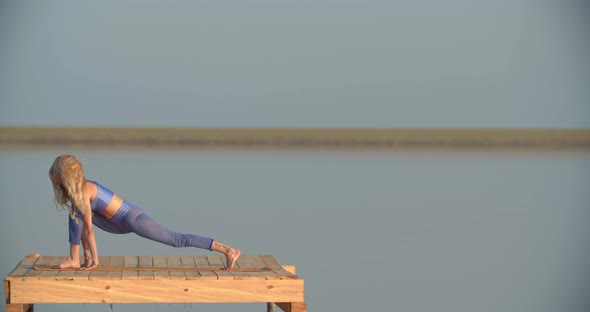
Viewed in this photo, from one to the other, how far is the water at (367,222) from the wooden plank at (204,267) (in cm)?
73

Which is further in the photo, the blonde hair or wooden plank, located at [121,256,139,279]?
the blonde hair

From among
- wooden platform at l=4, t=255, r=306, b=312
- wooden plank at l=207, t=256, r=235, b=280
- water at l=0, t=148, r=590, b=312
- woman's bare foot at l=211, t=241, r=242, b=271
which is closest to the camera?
wooden platform at l=4, t=255, r=306, b=312

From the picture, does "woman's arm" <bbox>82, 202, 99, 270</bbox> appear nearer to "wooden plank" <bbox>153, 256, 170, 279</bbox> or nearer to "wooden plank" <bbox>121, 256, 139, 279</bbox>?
"wooden plank" <bbox>121, 256, 139, 279</bbox>

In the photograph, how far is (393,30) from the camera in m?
35.0

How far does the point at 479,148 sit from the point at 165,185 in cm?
878

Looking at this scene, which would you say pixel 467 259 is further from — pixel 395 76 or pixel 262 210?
pixel 395 76

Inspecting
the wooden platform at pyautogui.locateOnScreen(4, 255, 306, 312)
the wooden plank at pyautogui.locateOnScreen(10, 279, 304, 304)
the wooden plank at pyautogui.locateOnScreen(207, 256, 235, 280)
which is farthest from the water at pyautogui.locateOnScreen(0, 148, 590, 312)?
the wooden plank at pyautogui.locateOnScreen(10, 279, 304, 304)

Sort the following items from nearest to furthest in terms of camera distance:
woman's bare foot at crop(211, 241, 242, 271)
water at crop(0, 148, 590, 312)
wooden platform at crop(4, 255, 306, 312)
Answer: wooden platform at crop(4, 255, 306, 312)
woman's bare foot at crop(211, 241, 242, 271)
water at crop(0, 148, 590, 312)

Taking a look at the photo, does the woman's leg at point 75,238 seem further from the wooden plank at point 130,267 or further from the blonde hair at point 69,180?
the wooden plank at point 130,267

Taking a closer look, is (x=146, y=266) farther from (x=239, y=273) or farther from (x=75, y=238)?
(x=239, y=273)

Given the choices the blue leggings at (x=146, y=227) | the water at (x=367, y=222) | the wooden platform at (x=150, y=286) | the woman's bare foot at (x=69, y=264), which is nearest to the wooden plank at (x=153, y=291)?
the wooden platform at (x=150, y=286)

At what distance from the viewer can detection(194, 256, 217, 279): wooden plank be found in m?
5.29

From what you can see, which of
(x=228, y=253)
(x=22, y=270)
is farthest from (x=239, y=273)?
(x=22, y=270)

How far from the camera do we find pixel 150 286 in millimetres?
5191
